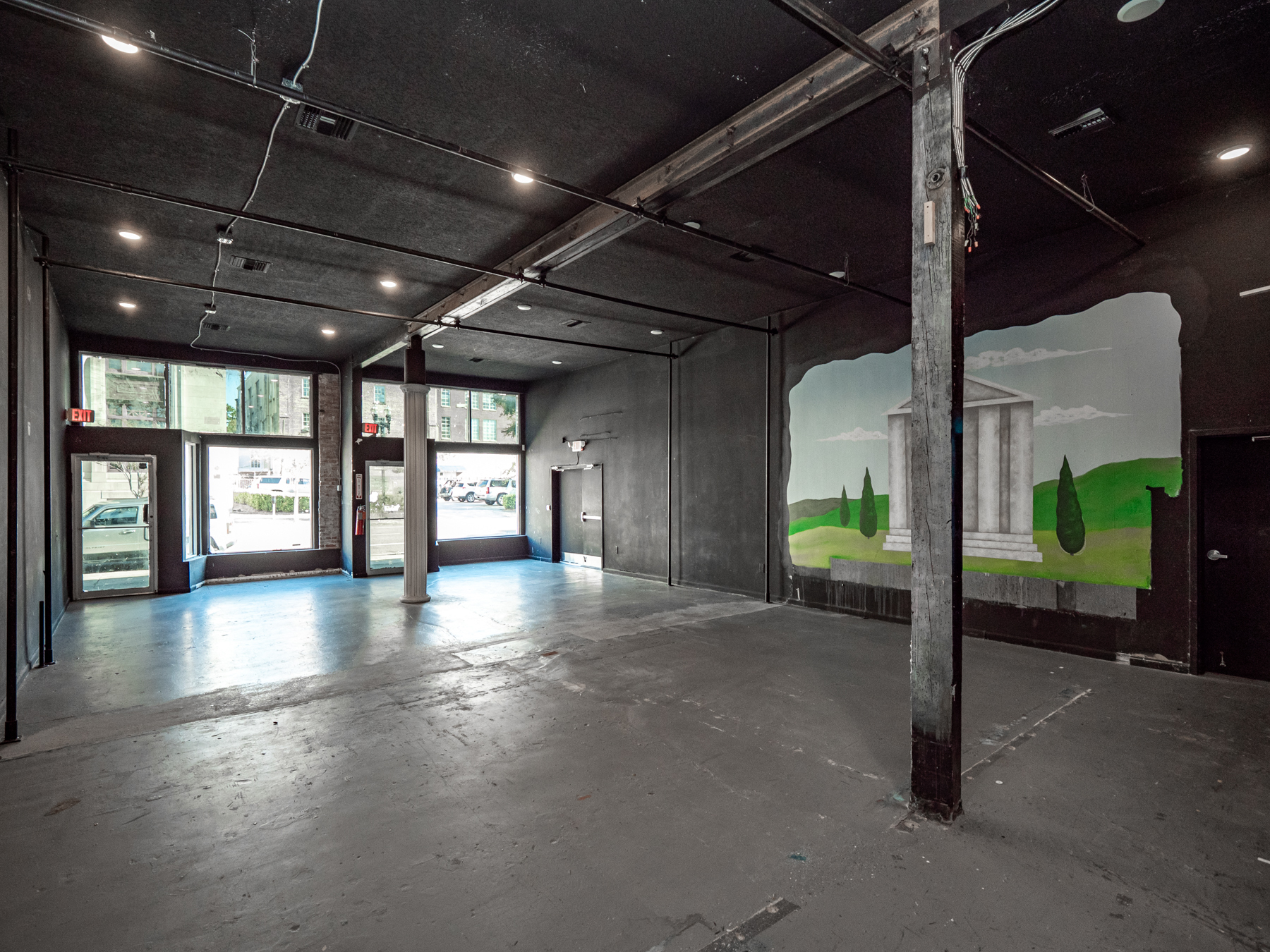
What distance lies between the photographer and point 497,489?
13289mm

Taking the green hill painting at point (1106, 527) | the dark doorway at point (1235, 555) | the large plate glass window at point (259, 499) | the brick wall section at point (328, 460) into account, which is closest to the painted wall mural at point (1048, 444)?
the green hill painting at point (1106, 527)

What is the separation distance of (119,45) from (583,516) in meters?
A: 9.51

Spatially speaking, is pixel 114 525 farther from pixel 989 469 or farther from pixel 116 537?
pixel 989 469

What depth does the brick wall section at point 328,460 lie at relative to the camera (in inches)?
435

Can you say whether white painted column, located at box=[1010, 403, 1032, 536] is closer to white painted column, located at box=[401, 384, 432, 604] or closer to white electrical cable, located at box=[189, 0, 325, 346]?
white electrical cable, located at box=[189, 0, 325, 346]

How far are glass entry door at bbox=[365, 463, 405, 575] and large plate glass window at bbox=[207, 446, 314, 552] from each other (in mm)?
1436

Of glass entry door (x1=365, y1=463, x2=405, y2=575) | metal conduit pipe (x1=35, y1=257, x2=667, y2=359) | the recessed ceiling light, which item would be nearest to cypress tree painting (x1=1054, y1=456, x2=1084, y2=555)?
metal conduit pipe (x1=35, y1=257, x2=667, y2=359)

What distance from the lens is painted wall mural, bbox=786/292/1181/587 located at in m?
5.15

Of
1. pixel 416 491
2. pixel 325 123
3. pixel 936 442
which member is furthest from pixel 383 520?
pixel 936 442

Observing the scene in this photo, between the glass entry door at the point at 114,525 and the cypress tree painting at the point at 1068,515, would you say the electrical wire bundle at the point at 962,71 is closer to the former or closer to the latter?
the cypress tree painting at the point at 1068,515

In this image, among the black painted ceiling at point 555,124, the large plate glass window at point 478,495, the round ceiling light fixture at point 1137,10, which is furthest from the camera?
the large plate glass window at point 478,495

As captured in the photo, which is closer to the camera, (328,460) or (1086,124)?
(1086,124)

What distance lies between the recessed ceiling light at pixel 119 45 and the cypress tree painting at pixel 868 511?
6997mm

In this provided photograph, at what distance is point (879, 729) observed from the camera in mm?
3801
